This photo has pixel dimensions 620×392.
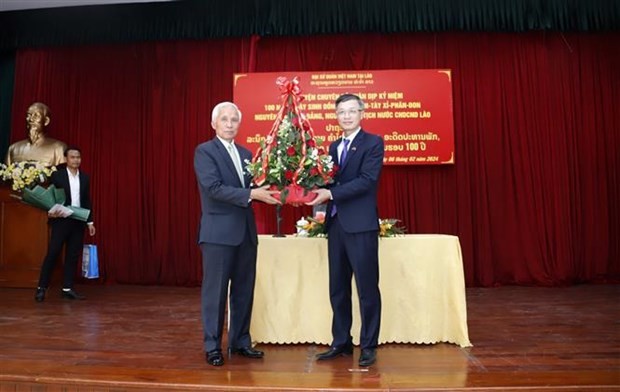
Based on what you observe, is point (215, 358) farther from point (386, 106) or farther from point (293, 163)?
point (386, 106)

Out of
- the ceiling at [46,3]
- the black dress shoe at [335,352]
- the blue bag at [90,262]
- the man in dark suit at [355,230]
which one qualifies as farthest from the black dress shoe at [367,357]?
the ceiling at [46,3]

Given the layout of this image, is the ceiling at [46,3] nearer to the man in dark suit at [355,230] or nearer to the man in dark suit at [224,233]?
the man in dark suit at [224,233]

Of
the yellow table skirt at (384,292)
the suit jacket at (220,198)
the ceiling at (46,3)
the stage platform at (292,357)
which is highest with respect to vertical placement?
the ceiling at (46,3)

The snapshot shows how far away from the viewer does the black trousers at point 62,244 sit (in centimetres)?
432

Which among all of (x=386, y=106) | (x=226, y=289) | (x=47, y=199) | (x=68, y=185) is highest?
(x=386, y=106)

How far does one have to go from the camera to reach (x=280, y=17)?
511 cm

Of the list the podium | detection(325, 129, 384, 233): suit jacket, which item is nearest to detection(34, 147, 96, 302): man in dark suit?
the podium

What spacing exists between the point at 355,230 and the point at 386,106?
302 cm

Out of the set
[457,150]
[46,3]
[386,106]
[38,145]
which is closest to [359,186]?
[386,106]

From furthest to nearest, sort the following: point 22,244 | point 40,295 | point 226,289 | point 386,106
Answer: point 386,106 → point 22,244 → point 40,295 → point 226,289

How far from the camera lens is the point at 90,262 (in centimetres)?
495

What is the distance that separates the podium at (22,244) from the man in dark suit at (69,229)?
0.56 metres

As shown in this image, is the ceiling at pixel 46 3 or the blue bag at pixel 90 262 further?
the ceiling at pixel 46 3

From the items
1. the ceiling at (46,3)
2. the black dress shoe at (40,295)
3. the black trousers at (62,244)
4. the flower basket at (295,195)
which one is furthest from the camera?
the ceiling at (46,3)
